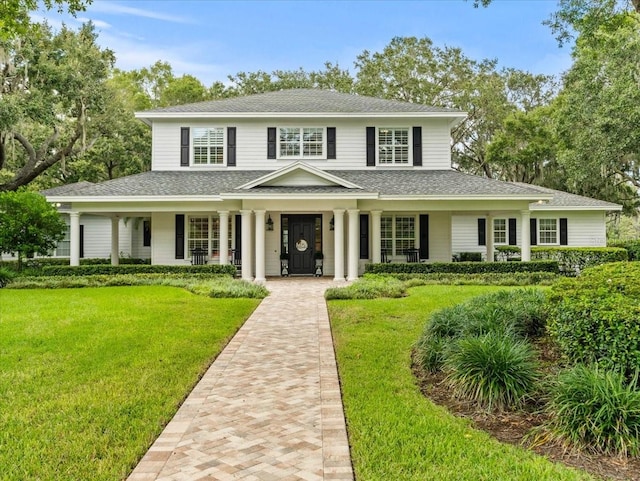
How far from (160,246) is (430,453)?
52.3 ft

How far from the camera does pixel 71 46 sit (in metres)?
21.3

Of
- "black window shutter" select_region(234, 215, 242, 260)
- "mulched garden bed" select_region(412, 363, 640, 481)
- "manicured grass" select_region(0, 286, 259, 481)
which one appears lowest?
"mulched garden bed" select_region(412, 363, 640, 481)

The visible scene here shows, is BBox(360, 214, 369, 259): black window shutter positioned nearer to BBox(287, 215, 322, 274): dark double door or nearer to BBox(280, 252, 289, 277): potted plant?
BBox(287, 215, 322, 274): dark double door

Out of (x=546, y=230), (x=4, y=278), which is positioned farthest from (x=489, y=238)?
(x=4, y=278)

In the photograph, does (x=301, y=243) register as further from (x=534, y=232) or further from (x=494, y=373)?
(x=494, y=373)

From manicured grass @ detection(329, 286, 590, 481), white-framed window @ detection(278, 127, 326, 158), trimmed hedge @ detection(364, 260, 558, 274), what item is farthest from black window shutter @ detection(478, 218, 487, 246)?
manicured grass @ detection(329, 286, 590, 481)

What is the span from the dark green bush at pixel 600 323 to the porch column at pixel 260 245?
37.1ft

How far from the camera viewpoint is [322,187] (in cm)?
1571

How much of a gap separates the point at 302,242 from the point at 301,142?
401 cm

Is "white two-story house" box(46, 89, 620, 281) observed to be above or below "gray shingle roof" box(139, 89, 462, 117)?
below

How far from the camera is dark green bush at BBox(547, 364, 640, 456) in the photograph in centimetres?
345

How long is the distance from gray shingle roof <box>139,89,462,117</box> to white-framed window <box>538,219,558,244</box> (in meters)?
8.00

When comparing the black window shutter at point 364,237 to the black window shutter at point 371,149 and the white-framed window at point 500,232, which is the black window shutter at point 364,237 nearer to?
the black window shutter at point 371,149

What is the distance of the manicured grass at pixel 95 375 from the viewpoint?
346cm
